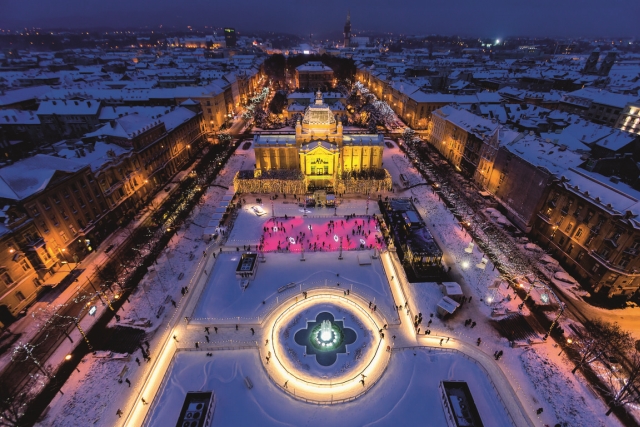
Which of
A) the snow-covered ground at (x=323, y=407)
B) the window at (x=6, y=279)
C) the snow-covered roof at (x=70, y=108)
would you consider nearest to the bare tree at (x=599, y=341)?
the snow-covered ground at (x=323, y=407)

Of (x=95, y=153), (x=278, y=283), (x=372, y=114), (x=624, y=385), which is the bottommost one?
(x=278, y=283)

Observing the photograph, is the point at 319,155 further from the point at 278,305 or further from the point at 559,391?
the point at 559,391

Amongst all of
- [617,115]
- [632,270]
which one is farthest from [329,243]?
[617,115]

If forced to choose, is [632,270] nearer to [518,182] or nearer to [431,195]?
[518,182]

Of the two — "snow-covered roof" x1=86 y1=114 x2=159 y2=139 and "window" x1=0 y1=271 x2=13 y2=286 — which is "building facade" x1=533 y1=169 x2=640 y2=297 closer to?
"window" x1=0 y1=271 x2=13 y2=286

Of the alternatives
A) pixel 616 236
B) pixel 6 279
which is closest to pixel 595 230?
pixel 616 236

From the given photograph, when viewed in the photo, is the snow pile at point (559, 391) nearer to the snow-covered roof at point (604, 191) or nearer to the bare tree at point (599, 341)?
the bare tree at point (599, 341)
